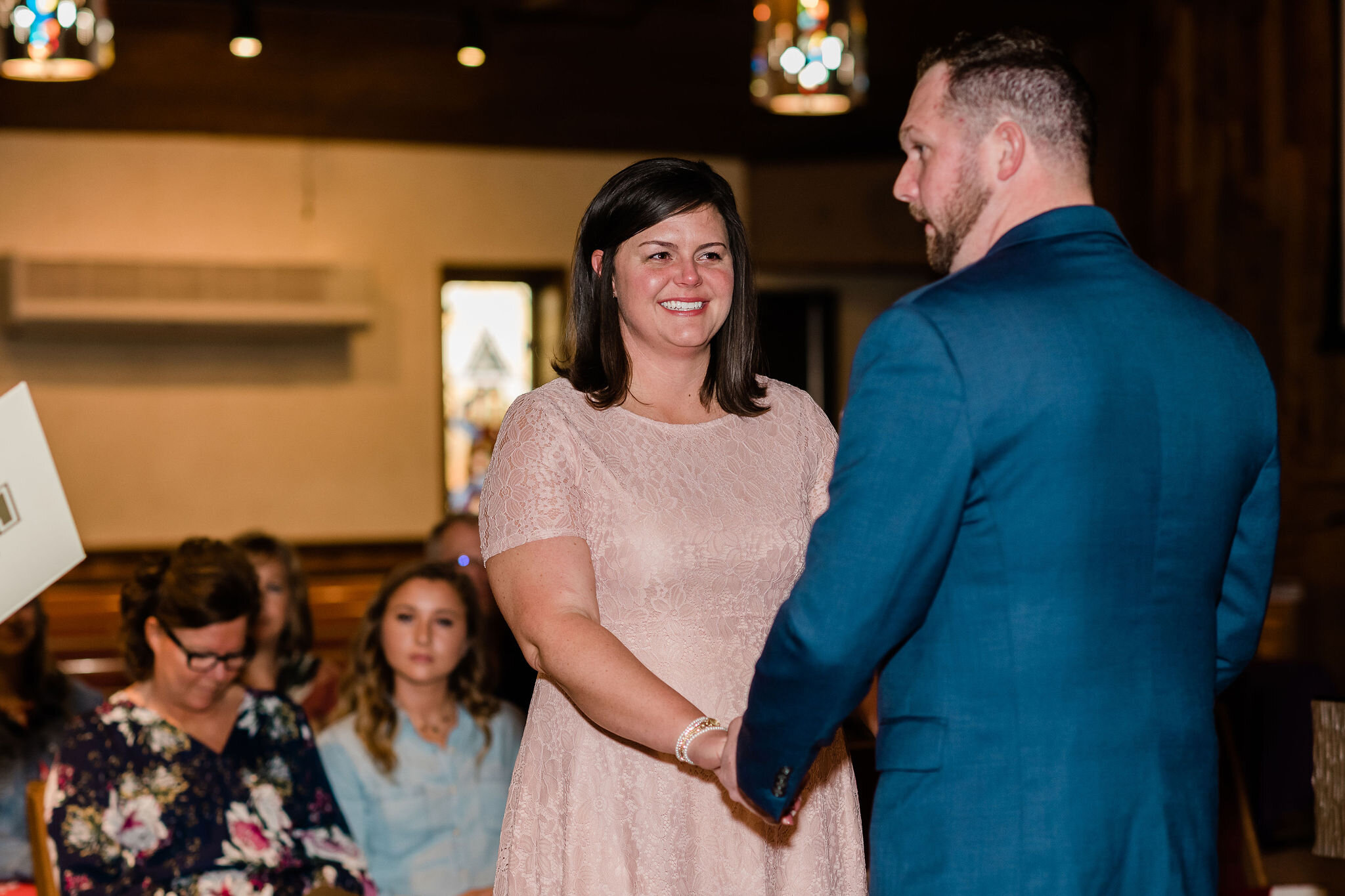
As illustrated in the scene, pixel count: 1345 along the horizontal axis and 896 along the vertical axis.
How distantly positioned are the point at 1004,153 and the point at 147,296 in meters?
7.15

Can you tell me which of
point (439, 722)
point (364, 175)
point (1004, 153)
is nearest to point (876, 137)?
point (364, 175)

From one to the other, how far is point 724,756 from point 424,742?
5.57ft

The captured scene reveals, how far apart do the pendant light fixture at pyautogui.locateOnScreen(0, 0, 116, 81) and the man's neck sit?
112 inches

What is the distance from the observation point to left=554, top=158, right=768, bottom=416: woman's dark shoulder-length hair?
175 centimetres

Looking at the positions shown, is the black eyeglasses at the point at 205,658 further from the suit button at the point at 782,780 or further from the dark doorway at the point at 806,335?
the dark doorway at the point at 806,335

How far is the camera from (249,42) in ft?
17.8

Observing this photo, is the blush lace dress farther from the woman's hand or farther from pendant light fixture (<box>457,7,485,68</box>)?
pendant light fixture (<box>457,7,485,68</box>)

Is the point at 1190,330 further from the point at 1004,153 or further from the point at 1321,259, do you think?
the point at 1321,259

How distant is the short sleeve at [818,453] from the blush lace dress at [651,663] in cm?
10

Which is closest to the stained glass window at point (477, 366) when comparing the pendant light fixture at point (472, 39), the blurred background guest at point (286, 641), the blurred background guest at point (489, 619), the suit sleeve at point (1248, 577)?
the pendant light fixture at point (472, 39)

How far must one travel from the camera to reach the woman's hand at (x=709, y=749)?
1.49 m

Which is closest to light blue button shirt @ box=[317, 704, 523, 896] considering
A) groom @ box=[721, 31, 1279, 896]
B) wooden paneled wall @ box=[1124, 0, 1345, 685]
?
groom @ box=[721, 31, 1279, 896]

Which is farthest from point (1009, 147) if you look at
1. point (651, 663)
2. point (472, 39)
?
point (472, 39)

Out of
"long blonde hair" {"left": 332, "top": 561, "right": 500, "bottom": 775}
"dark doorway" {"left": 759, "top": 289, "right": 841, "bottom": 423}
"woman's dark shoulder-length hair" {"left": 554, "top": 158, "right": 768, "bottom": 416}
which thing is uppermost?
"dark doorway" {"left": 759, "top": 289, "right": 841, "bottom": 423}
